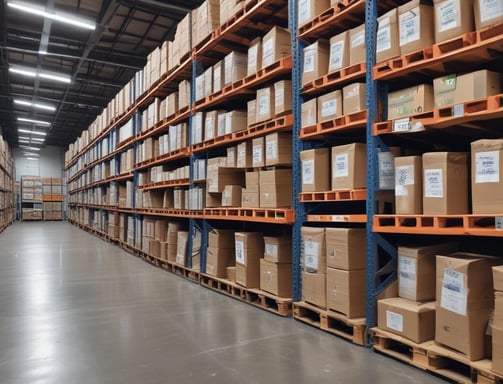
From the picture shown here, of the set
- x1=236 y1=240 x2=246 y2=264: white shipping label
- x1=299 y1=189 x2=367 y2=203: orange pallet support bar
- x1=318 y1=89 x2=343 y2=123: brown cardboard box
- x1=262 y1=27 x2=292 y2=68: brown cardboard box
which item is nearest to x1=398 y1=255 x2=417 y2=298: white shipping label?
x1=299 y1=189 x2=367 y2=203: orange pallet support bar

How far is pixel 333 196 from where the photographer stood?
415 cm

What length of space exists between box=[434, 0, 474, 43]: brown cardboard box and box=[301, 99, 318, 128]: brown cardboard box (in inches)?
57.0

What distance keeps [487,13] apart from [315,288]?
2802 millimetres

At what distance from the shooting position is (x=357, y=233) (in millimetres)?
3959

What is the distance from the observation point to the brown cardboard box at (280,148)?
4961 millimetres

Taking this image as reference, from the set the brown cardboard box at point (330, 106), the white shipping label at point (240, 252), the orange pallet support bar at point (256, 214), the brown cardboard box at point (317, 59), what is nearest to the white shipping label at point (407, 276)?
the orange pallet support bar at point (256, 214)

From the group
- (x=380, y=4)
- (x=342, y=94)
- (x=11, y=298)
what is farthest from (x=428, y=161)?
(x=11, y=298)

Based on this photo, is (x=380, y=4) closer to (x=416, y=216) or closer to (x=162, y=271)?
(x=416, y=216)

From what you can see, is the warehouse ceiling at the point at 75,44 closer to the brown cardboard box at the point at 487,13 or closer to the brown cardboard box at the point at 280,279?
the brown cardboard box at the point at 280,279

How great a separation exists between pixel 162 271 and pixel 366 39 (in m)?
5.92

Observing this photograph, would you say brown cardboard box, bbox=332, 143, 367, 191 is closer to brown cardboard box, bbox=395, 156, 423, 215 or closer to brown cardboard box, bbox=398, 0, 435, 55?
brown cardboard box, bbox=395, 156, 423, 215

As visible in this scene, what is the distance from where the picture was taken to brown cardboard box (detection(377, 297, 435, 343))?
127 inches

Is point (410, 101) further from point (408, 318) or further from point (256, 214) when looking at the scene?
point (256, 214)

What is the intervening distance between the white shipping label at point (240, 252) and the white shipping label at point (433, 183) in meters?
2.78
